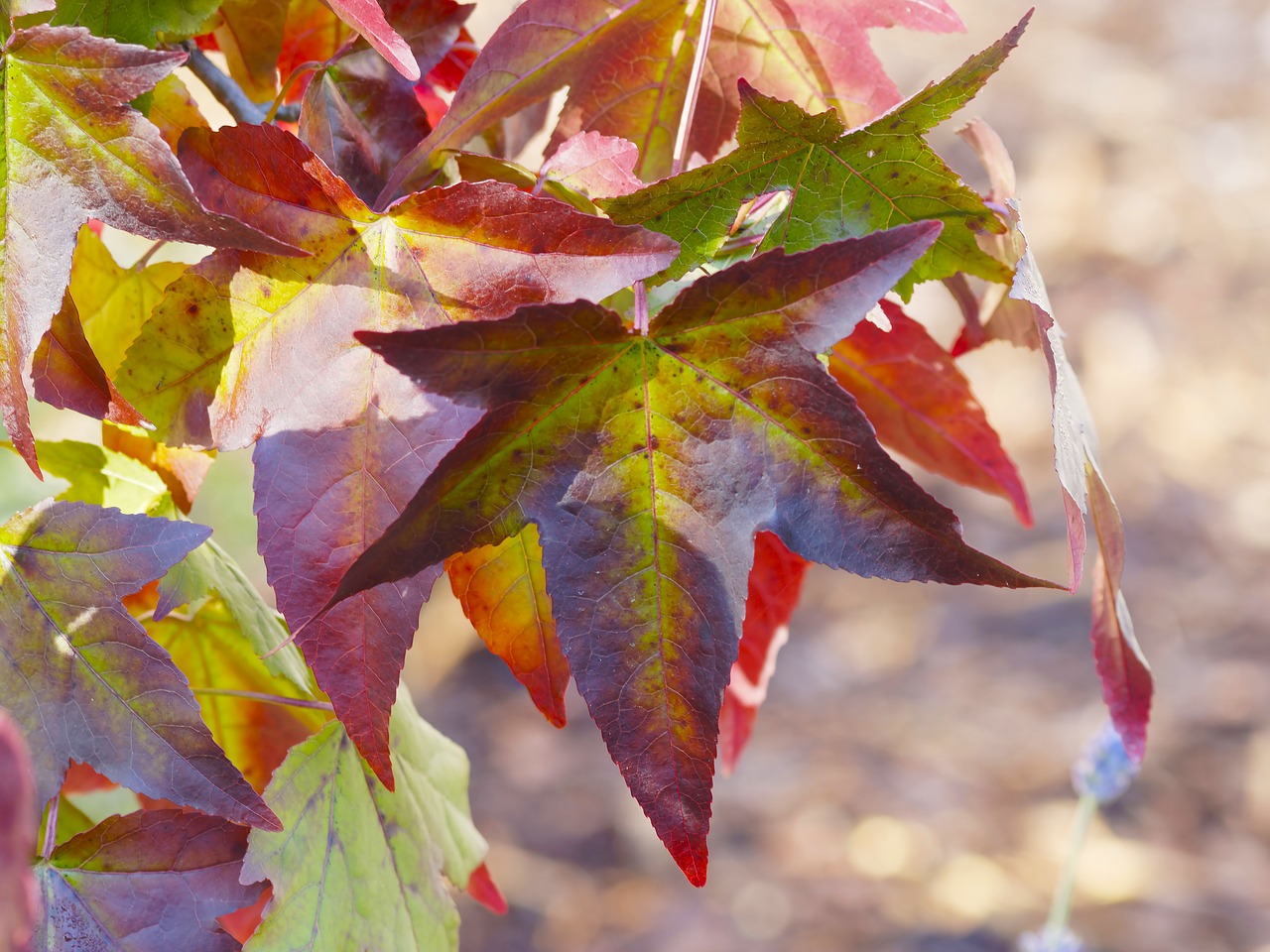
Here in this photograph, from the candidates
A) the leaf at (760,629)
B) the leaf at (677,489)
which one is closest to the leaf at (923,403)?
the leaf at (760,629)

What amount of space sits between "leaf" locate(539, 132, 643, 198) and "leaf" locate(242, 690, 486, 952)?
28cm

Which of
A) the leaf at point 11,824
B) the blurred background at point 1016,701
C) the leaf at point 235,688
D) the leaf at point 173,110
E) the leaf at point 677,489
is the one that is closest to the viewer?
the leaf at point 11,824

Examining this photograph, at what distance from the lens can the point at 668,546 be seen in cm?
40

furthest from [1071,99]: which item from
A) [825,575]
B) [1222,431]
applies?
[825,575]

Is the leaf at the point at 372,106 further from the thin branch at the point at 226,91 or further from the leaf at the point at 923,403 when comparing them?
the leaf at the point at 923,403

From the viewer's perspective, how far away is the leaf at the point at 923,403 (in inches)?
25.0

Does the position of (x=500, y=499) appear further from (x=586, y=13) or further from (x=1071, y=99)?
(x=1071, y=99)

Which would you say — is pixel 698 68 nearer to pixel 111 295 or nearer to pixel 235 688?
pixel 111 295

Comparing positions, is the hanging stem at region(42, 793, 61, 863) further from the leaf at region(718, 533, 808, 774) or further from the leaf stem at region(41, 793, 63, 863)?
the leaf at region(718, 533, 808, 774)

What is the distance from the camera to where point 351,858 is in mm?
502

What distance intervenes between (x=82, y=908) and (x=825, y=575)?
2525mm

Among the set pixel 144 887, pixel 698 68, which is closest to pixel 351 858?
pixel 144 887

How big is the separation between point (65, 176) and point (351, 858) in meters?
0.32

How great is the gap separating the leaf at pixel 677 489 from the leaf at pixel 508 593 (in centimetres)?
9
